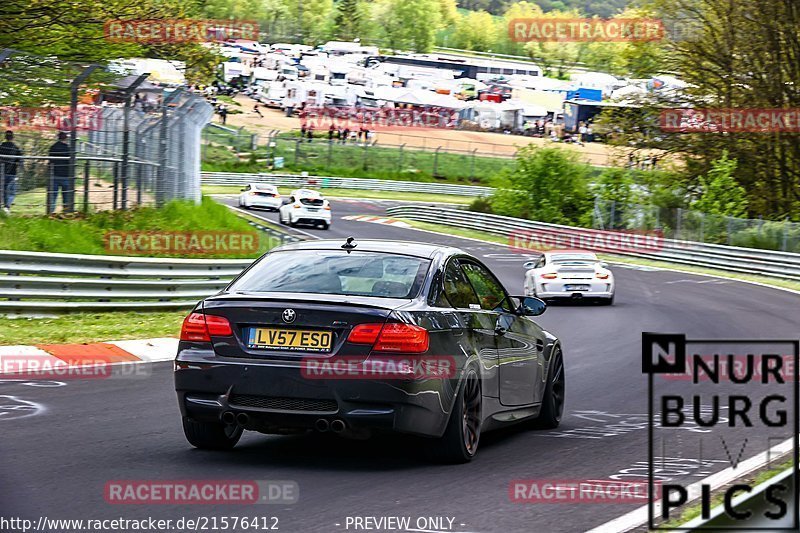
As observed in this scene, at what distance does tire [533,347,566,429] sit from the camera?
9742 millimetres

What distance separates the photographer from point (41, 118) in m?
18.0

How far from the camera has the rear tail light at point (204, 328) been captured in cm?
740

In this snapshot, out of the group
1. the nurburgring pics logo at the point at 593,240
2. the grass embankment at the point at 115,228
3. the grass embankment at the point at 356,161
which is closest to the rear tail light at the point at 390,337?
the grass embankment at the point at 115,228

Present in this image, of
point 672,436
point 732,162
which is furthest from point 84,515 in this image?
point 732,162

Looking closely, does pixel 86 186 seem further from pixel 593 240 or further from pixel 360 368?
pixel 593 240

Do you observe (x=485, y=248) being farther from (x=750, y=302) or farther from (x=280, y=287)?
(x=280, y=287)

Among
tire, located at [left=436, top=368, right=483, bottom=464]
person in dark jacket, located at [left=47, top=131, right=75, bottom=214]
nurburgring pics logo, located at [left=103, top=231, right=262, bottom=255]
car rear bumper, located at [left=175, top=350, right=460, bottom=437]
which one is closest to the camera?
car rear bumper, located at [left=175, top=350, right=460, bottom=437]

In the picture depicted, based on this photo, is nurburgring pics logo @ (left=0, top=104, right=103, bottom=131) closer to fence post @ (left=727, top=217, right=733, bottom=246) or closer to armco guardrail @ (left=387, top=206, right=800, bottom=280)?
armco guardrail @ (left=387, top=206, right=800, bottom=280)

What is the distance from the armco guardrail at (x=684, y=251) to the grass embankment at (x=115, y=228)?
64.5 feet

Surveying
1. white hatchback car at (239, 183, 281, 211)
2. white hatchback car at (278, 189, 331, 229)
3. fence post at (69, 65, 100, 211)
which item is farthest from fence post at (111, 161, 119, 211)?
white hatchback car at (239, 183, 281, 211)

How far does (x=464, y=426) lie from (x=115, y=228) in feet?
42.3

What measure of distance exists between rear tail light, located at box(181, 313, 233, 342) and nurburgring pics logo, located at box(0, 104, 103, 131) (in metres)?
11.0

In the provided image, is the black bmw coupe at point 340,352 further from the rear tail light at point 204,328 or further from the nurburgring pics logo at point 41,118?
the nurburgring pics logo at point 41,118

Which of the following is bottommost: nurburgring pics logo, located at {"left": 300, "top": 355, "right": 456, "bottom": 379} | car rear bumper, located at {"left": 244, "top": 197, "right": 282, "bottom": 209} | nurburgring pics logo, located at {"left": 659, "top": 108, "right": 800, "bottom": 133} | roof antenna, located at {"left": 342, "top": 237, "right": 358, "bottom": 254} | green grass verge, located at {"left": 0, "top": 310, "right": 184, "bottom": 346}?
green grass verge, located at {"left": 0, "top": 310, "right": 184, "bottom": 346}
